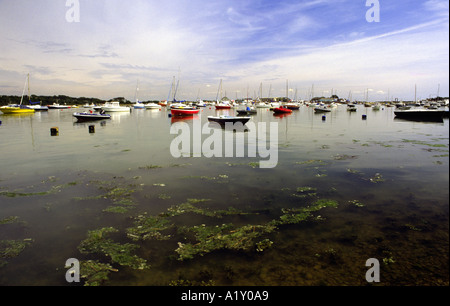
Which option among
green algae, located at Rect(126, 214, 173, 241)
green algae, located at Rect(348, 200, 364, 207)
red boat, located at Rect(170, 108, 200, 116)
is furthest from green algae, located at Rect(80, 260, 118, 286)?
red boat, located at Rect(170, 108, 200, 116)

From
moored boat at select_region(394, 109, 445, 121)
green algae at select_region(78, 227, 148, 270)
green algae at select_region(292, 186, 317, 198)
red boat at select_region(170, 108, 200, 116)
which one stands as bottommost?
green algae at select_region(78, 227, 148, 270)

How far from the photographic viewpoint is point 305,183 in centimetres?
1209

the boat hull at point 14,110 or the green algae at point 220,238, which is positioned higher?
the boat hull at point 14,110

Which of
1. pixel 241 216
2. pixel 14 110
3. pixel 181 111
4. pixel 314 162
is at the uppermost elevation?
pixel 14 110

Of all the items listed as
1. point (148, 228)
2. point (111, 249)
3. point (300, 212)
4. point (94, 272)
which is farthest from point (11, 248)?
point (300, 212)

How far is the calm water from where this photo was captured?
5.80 metres

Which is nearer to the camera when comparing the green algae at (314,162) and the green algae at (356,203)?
the green algae at (356,203)

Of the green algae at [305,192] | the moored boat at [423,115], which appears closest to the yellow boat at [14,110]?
the green algae at [305,192]

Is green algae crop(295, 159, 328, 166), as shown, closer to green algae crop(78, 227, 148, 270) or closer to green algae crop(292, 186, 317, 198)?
green algae crop(292, 186, 317, 198)

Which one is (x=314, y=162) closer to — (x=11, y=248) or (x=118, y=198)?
(x=118, y=198)

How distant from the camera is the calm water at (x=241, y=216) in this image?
19.0 ft

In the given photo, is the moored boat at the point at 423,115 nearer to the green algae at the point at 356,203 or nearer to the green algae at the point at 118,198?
the green algae at the point at 356,203

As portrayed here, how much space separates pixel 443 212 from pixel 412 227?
6.68 feet

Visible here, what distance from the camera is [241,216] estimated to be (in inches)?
338
